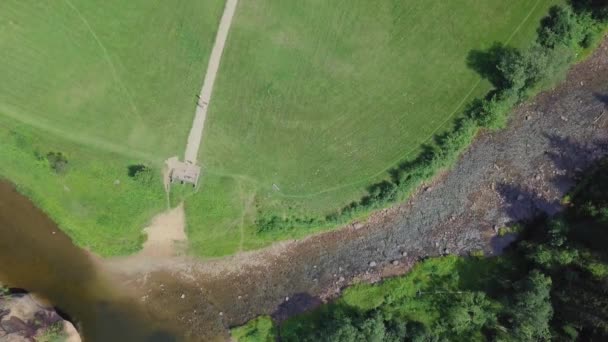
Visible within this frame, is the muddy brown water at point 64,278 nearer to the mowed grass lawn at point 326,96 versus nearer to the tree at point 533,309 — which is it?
the mowed grass lawn at point 326,96

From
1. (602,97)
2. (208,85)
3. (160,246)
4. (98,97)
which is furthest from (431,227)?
(98,97)

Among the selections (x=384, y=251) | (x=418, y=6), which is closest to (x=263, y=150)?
(x=384, y=251)

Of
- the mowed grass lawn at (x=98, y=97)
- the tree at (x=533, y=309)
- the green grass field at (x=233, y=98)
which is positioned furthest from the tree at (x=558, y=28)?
the mowed grass lawn at (x=98, y=97)

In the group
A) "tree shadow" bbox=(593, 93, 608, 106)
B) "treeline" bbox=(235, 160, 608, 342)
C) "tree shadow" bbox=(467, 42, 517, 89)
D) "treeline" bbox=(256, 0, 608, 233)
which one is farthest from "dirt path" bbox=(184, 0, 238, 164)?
"tree shadow" bbox=(593, 93, 608, 106)

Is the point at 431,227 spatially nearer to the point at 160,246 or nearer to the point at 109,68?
the point at 160,246

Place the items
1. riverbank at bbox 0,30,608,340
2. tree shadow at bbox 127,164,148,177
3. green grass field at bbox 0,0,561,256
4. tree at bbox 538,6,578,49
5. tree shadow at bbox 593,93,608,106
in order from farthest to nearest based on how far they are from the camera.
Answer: tree shadow at bbox 593,93,608,106 → riverbank at bbox 0,30,608,340 → tree at bbox 538,6,578,49 → tree shadow at bbox 127,164,148,177 → green grass field at bbox 0,0,561,256

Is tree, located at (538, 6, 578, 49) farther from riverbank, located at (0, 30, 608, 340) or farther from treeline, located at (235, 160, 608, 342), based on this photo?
treeline, located at (235, 160, 608, 342)
